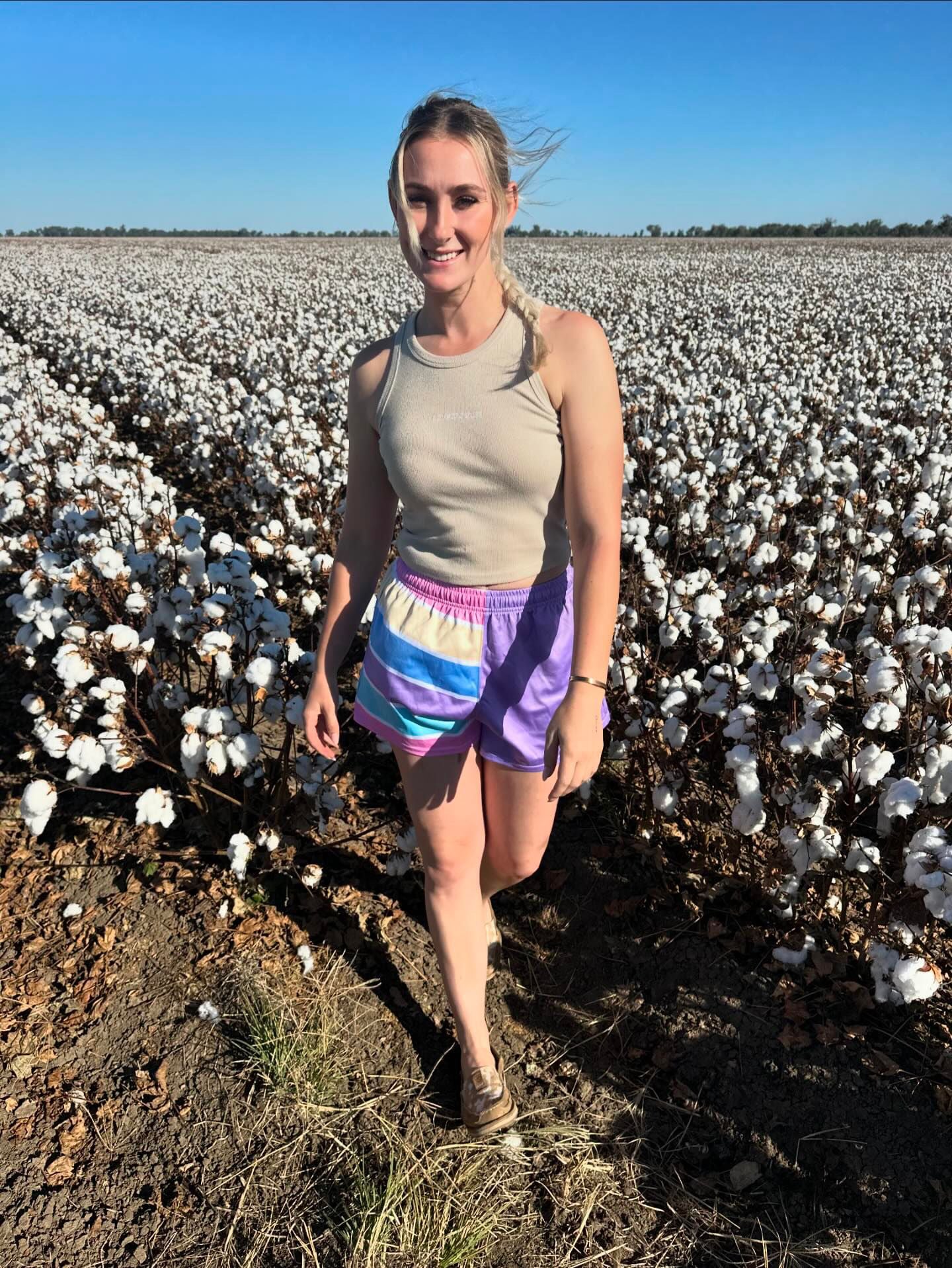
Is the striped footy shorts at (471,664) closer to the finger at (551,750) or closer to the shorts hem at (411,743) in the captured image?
the shorts hem at (411,743)

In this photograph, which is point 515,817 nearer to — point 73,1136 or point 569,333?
point 569,333

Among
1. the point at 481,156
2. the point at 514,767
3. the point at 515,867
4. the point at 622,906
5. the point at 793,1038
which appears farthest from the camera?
the point at 622,906

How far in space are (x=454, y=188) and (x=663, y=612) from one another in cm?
268

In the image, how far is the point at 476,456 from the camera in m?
1.80

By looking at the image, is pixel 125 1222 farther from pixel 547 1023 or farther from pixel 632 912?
pixel 632 912

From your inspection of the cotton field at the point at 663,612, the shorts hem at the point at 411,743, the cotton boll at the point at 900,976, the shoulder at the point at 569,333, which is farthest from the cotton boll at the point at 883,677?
the shoulder at the point at 569,333

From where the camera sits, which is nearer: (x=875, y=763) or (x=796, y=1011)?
(x=875, y=763)

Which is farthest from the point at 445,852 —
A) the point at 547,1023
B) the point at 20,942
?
the point at 20,942

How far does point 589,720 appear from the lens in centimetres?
182

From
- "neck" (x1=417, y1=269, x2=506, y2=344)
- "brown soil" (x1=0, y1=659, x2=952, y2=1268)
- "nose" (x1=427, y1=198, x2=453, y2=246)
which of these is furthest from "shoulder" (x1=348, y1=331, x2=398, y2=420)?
"brown soil" (x1=0, y1=659, x2=952, y2=1268)

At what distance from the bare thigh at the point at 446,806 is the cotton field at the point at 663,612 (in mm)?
920

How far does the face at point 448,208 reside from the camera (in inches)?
64.9

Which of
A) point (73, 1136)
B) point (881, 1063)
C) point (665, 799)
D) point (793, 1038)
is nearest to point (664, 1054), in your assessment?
point (793, 1038)

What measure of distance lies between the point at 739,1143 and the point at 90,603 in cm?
332
